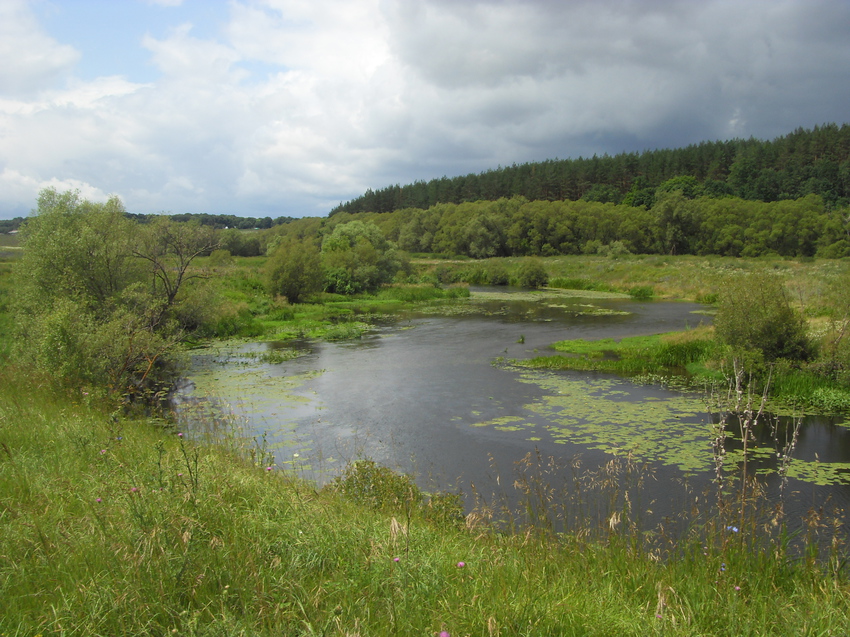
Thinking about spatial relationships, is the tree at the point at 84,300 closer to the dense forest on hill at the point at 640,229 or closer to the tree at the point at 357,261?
the tree at the point at 357,261

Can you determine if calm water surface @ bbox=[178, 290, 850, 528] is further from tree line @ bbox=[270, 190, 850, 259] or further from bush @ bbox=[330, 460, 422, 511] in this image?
tree line @ bbox=[270, 190, 850, 259]

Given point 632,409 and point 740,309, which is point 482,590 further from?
point 740,309

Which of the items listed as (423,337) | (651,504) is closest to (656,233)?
(423,337)

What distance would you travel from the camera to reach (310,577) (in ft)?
12.5

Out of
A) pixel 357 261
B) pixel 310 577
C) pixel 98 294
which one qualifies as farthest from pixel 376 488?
pixel 357 261

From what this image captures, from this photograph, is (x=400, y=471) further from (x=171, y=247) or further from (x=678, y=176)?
(x=678, y=176)

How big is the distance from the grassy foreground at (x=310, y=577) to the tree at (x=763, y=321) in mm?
12106

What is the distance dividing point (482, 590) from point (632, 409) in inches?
457

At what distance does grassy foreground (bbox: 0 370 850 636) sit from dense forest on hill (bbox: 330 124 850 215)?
303ft

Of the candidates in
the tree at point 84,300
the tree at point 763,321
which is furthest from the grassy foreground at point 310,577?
the tree at point 763,321

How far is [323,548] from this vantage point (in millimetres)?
4102

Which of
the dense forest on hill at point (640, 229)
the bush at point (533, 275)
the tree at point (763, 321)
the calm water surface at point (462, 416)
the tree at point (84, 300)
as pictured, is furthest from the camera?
the dense forest on hill at point (640, 229)

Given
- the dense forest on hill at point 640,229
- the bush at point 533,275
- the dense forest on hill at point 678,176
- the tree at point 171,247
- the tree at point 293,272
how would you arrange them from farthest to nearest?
the dense forest on hill at point 678,176 < the dense forest on hill at point 640,229 < the bush at point 533,275 < the tree at point 293,272 < the tree at point 171,247

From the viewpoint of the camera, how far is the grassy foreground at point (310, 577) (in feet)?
10.4
